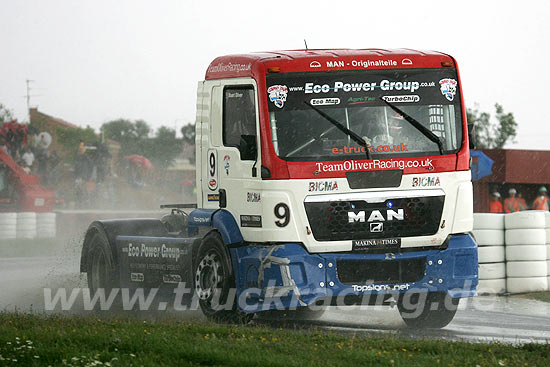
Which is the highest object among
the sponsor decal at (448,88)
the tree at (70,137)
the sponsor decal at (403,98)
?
the tree at (70,137)

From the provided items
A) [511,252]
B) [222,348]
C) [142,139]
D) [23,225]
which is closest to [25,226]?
[23,225]

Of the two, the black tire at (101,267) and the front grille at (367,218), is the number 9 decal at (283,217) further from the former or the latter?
the black tire at (101,267)

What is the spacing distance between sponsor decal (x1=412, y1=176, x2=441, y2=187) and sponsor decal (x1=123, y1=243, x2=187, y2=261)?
2.88 metres

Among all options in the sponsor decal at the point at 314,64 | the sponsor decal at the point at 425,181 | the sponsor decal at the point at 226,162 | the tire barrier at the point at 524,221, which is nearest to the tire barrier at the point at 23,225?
the tire barrier at the point at 524,221

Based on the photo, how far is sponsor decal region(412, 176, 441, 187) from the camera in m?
10.9

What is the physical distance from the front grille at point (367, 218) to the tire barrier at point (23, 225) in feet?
76.0

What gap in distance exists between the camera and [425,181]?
35.9ft

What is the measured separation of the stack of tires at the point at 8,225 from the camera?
105 ft

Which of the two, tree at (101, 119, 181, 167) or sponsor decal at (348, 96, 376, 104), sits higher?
tree at (101, 119, 181, 167)

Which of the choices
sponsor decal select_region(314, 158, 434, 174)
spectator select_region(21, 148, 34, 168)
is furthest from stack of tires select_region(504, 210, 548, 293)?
spectator select_region(21, 148, 34, 168)

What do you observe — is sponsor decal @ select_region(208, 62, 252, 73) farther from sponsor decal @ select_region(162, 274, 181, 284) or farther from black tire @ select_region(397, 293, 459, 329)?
black tire @ select_region(397, 293, 459, 329)

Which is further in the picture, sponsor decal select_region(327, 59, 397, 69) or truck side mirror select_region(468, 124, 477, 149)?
truck side mirror select_region(468, 124, 477, 149)

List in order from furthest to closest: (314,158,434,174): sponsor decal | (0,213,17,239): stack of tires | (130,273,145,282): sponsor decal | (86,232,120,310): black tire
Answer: (0,213,17,239): stack of tires, (86,232,120,310): black tire, (130,273,145,282): sponsor decal, (314,158,434,174): sponsor decal

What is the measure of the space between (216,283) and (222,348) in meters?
2.89
